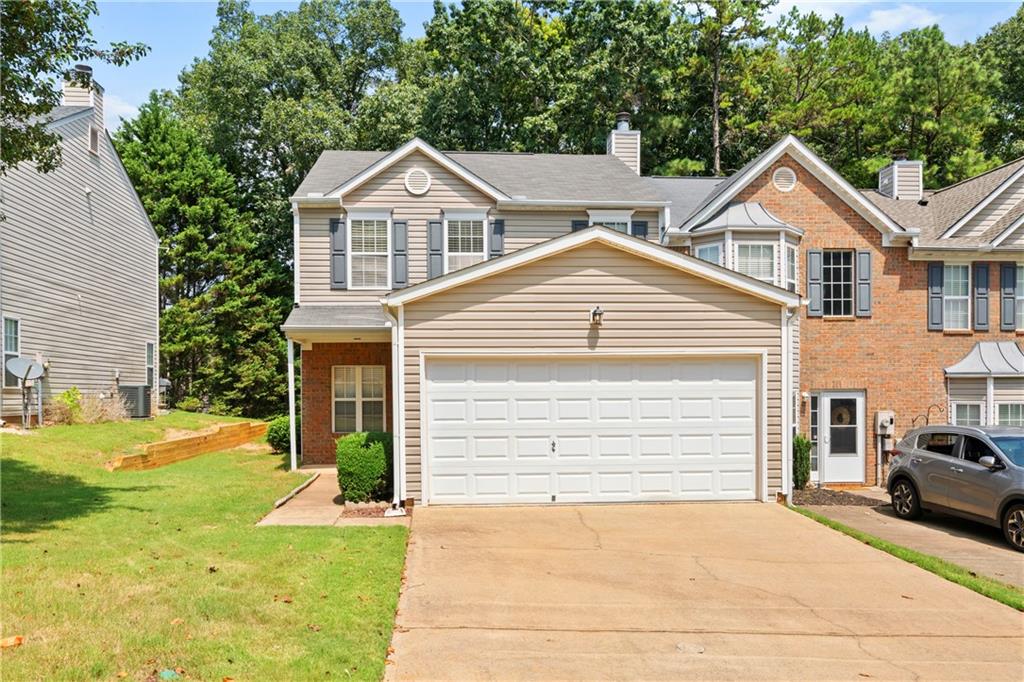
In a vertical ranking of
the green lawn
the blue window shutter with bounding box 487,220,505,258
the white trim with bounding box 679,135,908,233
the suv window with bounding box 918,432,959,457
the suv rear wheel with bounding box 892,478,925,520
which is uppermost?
the white trim with bounding box 679,135,908,233

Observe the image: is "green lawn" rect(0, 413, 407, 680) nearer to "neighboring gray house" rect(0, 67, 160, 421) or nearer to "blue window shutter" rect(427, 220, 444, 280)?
"blue window shutter" rect(427, 220, 444, 280)

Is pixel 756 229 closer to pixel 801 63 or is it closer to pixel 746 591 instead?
pixel 746 591

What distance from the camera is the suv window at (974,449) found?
11.3 metres

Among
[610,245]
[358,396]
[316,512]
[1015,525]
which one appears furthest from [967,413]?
[316,512]

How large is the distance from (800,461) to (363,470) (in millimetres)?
9249

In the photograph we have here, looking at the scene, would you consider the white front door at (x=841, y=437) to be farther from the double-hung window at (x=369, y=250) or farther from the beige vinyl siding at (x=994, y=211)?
the double-hung window at (x=369, y=250)

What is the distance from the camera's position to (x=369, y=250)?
715 inches

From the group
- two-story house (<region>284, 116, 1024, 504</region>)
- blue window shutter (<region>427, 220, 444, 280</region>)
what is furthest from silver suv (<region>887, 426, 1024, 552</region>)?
blue window shutter (<region>427, 220, 444, 280</region>)

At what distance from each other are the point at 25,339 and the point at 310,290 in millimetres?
7120

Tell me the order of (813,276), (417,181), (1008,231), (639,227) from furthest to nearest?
(639,227) < (417,181) < (1008,231) < (813,276)

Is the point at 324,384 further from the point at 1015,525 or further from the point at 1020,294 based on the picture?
the point at 1020,294

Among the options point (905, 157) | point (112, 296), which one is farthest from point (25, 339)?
point (905, 157)

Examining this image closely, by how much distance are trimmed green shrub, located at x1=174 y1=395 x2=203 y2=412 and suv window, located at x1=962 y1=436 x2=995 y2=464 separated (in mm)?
29094

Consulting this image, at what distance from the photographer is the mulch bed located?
46.0 feet
